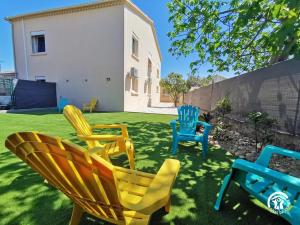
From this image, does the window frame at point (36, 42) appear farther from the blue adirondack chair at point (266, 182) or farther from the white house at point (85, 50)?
the blue adirondack chair at point (266, 182)

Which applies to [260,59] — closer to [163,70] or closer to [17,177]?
[17,177]

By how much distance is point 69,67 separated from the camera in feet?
40.0

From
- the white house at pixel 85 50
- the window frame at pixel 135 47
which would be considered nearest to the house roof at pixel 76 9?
the white house at pixel 85 50

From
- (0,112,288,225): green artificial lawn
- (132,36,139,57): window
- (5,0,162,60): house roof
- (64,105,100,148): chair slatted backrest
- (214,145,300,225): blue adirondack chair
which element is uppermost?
(5,0,162,60): house roof

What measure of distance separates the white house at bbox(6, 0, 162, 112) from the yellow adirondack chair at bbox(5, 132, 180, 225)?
1038 cm

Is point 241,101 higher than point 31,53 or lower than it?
lower

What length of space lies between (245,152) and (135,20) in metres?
11.9

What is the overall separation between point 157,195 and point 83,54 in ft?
41.0

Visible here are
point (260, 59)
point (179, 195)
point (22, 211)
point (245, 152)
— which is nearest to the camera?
point (22, 211)

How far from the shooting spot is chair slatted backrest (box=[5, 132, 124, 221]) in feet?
2.89

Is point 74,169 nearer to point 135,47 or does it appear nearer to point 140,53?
point 135,47

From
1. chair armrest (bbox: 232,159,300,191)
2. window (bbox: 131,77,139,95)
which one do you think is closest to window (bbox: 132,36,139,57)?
window (bbox: 131,77,139,95)

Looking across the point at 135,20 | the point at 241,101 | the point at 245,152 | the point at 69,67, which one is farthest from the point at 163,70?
the point at 245,152

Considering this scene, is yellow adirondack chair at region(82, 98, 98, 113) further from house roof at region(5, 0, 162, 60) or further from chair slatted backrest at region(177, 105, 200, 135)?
chair slatted backrest at region(177, 105, 200, 135)
